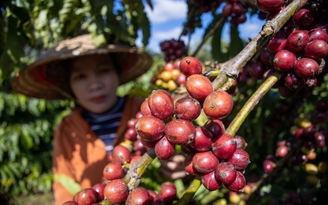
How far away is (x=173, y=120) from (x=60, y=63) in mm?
2060

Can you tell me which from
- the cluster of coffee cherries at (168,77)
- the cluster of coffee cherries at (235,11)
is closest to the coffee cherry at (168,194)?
the cluster of coffee cherries at (235,11)

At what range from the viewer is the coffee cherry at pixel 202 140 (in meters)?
0.68

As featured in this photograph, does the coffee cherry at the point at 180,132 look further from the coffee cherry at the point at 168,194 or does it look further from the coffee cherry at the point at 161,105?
the coffee cherry at the point at 168,194

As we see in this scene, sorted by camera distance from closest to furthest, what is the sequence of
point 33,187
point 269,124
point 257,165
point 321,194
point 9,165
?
point 321,194 → point 269,124 → point 257,165 → point 9,165 → point 33,187

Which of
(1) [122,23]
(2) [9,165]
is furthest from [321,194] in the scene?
(2) [9,165]

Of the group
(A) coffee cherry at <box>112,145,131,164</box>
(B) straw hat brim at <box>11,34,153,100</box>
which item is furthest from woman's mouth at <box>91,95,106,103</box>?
(A) coffee cherry at <box>112,145,131,164</box>

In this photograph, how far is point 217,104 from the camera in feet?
2.07

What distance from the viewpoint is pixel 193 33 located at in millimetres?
1792

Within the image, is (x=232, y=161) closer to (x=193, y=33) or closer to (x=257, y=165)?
(x=193, y=33)

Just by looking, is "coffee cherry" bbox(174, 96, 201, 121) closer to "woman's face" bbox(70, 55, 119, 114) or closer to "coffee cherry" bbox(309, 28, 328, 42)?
"coffee cherry" bbox(309, 28, 328, 42)

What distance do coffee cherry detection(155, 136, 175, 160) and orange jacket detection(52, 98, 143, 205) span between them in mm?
1400

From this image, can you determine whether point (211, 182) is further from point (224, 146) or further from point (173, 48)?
point (173, 48)

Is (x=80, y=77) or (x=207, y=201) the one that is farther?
(x=80, y=77)

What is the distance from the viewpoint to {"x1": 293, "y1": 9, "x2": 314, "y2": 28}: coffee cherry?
80cm
